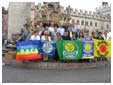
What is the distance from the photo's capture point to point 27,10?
2531 cm

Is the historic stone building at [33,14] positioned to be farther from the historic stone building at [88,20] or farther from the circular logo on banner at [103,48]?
the historic stone building at [88,20]

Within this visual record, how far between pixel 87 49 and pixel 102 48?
2.69 ft

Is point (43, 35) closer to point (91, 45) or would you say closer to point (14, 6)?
Result: point (91, 45)

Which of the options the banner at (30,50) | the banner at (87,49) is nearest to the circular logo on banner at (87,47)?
the banner at (87,49)

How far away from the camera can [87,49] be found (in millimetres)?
11438

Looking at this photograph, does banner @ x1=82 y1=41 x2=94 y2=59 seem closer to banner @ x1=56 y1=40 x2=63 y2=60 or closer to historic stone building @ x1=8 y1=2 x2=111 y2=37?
banner @ x1=56 y1=40 x2=63 y2=60

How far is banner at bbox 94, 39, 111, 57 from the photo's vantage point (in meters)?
11.7

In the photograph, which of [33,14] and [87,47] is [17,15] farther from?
[87,47]

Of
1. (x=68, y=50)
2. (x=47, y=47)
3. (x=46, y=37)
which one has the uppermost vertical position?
(x=46, y=37)

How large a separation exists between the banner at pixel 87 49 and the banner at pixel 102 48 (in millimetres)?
223

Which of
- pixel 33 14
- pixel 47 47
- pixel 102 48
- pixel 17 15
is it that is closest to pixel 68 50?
pixel 47 47

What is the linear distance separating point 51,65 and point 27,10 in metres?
15.5

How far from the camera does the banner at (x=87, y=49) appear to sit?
37.2ft

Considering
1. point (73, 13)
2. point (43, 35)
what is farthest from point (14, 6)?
point (73, 13)
